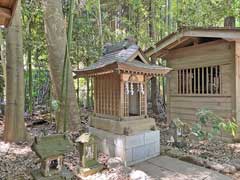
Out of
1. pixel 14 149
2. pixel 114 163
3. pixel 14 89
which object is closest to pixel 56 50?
pixel 14 89

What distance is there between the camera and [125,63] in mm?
4195

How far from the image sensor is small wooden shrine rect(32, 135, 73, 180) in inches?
121

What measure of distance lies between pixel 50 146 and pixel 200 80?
514 cm

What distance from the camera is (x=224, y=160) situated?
454 centimetres

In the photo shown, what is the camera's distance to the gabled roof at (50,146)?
3068 mm

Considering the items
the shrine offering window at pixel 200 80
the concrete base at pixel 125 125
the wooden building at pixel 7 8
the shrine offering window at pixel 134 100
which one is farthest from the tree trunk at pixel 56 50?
the shrine offering window at pixel 200 80

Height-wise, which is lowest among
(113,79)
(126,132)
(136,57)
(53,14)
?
(126,132)

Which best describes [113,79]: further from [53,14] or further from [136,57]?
[53,14]

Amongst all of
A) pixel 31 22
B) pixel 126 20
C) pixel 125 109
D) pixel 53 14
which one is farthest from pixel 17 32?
pixel 126 20

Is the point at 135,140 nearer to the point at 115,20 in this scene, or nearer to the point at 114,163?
the point at 114,163

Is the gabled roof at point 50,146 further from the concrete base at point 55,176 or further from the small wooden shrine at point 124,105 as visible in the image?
the small wooden shrine at point 124,105

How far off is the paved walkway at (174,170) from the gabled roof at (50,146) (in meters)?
1.51

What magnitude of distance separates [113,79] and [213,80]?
10.9 ft

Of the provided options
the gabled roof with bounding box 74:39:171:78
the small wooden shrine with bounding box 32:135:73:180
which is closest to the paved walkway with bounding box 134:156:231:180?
the small wooden shrine with bounding box 32:135:73:180
